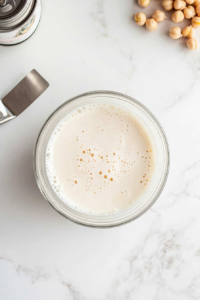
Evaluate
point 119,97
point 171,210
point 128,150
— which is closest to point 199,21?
point 119,97

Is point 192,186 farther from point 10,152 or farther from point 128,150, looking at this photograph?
point 10,152

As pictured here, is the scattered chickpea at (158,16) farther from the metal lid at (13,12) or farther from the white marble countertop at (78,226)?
the metal lid at (13,12)

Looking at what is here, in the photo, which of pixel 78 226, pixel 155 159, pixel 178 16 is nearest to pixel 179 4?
pixel 178 16

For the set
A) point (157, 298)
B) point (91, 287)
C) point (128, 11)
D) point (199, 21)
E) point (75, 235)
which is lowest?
point (157, 298)

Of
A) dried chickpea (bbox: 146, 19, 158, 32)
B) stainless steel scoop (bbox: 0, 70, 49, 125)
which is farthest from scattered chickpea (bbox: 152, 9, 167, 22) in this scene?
stainless steel scoop (bbox: 0, 70, 49, 125)

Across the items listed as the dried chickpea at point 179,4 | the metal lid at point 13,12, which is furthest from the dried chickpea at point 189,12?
the metal lid at point 13,12

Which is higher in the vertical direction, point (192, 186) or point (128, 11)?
point (128, 11)

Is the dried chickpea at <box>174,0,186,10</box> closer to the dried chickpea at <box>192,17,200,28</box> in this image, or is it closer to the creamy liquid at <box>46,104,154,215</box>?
the dried chickpea at <box>192,17,200,28</box>
